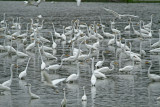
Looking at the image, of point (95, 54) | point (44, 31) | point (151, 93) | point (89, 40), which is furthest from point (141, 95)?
point (44, 31)

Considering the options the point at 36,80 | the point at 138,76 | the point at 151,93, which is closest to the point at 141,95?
the point at 151,93

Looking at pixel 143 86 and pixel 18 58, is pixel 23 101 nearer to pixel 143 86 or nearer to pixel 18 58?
pixel 143 86

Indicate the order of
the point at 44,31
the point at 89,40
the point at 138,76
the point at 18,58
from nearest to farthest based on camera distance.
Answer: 1. the point at 138,76
2. the point at 18,58
3. the point at 89,40
4. the point at 44,31

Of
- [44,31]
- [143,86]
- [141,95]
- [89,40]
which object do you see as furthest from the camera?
[44,31]

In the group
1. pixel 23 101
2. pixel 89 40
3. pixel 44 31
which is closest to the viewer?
pixel 23 101

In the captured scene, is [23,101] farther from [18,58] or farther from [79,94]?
[18,58]

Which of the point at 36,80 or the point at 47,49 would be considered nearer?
the point at 36,80

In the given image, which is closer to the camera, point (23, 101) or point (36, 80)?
point (23, 101)

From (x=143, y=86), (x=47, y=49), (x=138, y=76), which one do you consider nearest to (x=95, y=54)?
(x=47, y=49)

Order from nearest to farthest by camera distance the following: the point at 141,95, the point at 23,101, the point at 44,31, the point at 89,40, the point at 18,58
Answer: the point at 23,101 < the point at 141,95 < the point at 18,58 < the point at 89,40 < the point at 44,31

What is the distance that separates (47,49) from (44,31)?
11786mm

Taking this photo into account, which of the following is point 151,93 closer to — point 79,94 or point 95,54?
point 79,94

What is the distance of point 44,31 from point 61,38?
18.4 ft

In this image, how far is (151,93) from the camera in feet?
49.3
